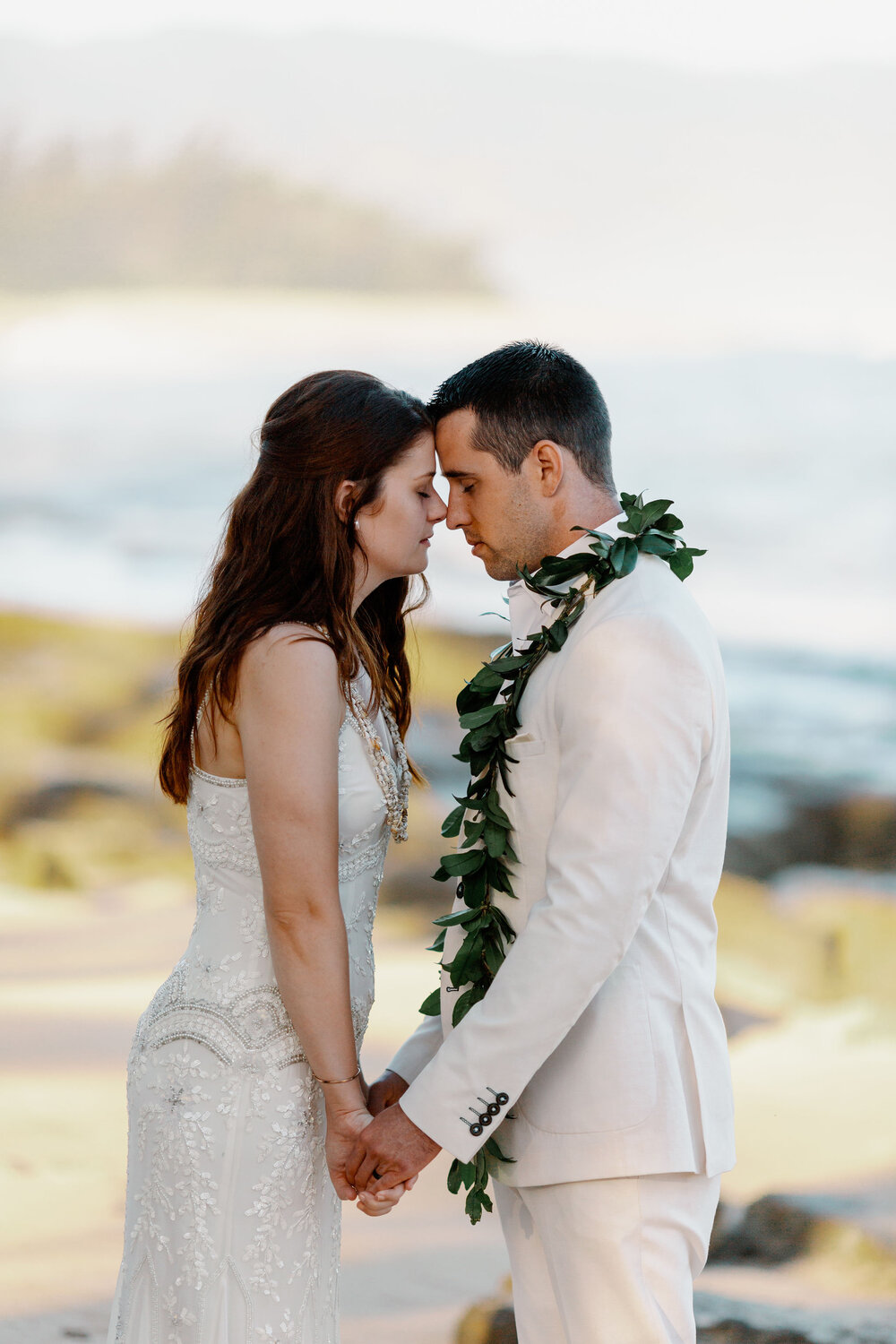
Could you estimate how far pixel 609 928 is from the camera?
1.30 m

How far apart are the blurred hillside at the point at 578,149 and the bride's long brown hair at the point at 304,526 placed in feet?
10.1

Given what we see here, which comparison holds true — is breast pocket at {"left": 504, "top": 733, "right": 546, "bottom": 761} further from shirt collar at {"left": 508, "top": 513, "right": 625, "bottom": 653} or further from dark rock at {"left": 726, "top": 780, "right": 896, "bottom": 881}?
dark rock at {"left": 726, "top": 780, "right": 896, "bottom": 881}

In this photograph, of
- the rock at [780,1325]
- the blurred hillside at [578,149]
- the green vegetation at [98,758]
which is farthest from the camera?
the green vegetation at [98,758]

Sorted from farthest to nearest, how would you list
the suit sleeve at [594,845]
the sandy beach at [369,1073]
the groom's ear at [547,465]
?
the sandy beach at [369,1073] < the groom's ear at [547,465] < the suit sleeve at [594,845]

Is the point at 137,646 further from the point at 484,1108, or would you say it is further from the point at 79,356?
the point at 484,1108

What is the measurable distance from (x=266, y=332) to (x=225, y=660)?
3338 millimetres

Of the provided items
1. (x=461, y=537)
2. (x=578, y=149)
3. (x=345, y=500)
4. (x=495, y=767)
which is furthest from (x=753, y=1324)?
(x=578, y=149)

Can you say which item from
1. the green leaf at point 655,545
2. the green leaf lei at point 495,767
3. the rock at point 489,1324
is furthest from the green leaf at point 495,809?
the rock at point 489,1324

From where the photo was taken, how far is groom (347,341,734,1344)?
4.28 feet

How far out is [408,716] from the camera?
175 centimetres

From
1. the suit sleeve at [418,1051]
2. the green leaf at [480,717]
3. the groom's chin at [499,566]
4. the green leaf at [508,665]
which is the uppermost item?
the groom's chin at [499,566]

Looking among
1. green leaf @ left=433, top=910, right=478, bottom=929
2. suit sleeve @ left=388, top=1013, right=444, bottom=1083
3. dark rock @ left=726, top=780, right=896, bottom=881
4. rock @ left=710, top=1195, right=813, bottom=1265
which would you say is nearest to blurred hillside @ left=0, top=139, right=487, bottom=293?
dark rock @ left=726, top=780, right=896, bottom=881

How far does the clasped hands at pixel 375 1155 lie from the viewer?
1.40 metres

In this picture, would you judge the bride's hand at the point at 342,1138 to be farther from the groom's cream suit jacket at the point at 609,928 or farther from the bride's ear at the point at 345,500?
the bride's ear at the point at 345,500
